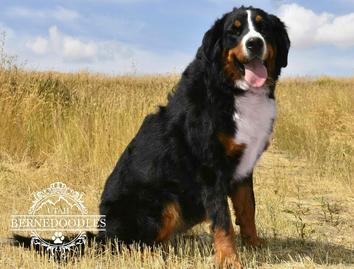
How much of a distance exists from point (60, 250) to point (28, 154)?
5.38 m

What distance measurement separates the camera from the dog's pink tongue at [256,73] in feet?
13.2

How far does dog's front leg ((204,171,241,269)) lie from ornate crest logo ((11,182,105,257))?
1000 mm

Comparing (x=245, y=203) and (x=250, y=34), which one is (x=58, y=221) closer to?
(x=245, y=203)

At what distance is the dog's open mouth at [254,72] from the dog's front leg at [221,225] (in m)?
A: 0.81

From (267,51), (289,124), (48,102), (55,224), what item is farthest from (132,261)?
(289,124)

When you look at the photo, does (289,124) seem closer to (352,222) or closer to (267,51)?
(352,222)

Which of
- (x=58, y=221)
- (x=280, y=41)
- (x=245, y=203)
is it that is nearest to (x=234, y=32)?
(x=280, y=41)

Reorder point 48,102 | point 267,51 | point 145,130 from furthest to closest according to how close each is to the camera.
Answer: point 48,102, point 145,130, point 267,51

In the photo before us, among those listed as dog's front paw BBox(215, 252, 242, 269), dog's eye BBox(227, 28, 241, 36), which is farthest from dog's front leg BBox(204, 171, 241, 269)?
dog's eye BBox(227, 28, 241, 36)

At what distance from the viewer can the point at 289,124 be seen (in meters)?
11.8

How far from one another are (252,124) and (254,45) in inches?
24.3

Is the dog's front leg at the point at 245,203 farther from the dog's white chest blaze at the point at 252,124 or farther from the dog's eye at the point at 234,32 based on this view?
the dog's eye at the point at 234,32

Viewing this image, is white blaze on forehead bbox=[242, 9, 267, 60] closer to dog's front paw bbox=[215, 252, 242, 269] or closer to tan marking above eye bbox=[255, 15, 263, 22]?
tan marking above eye bbox=[255, 15, 263, 22]

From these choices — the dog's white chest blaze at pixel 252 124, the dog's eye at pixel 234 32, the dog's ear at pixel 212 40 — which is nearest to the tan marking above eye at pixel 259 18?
the dog's eye at pixel 234 32
